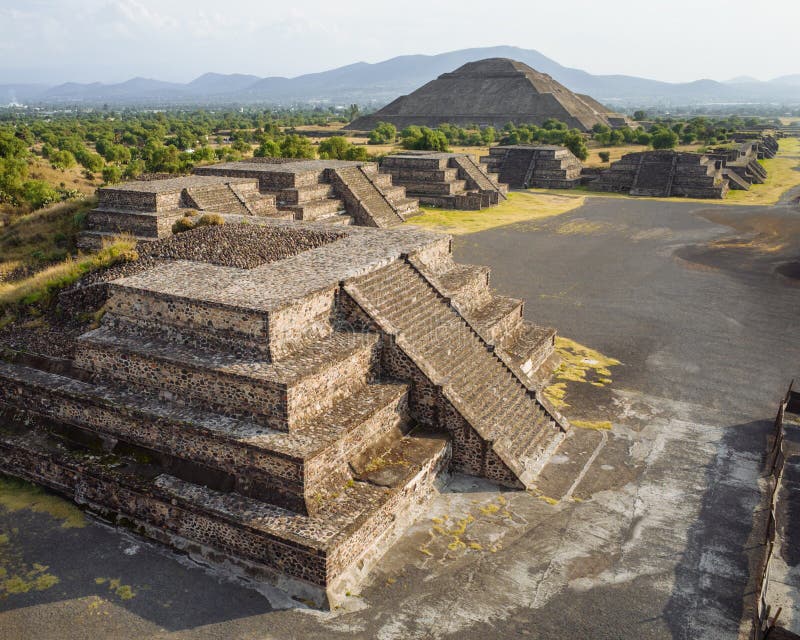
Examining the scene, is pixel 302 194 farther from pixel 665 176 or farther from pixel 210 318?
pixel 665 176

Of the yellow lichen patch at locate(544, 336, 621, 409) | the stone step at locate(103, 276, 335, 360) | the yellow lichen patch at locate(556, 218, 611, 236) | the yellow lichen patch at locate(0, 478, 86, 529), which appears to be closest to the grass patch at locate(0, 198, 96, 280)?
the stone step at locate(103, 276, 335, 360)

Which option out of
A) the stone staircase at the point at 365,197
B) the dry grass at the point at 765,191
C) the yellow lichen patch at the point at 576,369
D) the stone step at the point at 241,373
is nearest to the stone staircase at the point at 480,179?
the dry grass at the point at 765,191

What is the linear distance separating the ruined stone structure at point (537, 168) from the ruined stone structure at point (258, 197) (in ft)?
66.2

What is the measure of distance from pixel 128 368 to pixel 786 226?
41.0 metres

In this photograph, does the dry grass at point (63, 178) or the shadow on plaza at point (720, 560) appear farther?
the dry grass at point (63, 178)

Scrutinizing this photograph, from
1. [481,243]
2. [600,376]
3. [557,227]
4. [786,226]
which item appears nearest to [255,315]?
[600,376]

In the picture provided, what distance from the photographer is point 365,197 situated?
120ft

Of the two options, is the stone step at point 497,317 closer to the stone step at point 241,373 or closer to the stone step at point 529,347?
the stone step at point 529,347

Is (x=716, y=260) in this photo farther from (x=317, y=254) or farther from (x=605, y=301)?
(x=317, y=254)

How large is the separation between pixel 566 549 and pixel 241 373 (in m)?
6.32

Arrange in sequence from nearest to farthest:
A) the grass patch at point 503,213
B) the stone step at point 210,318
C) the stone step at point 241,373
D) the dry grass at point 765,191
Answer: the stone step at point 241,373 → the stone step at point 210,318 → the grass patch at point 503,213 → the dry grass at point 765,191

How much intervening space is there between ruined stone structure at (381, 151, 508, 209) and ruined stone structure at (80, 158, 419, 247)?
452 centimetres

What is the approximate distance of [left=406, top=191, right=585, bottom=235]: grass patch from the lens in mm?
39375

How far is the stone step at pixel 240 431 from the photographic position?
10.5 m
